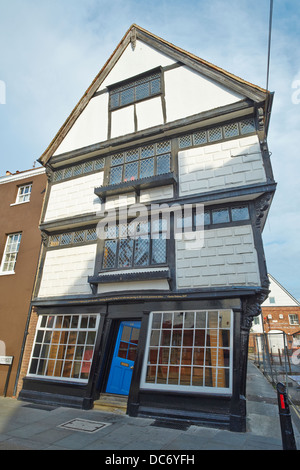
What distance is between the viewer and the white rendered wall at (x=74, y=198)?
1057 centimetres

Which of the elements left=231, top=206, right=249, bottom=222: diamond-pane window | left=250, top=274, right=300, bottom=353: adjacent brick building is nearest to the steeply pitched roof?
left=231, top=206, right=249, bottom=222: diamond-pane window

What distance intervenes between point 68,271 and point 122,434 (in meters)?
5.69

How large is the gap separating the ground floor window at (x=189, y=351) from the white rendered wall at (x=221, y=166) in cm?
375

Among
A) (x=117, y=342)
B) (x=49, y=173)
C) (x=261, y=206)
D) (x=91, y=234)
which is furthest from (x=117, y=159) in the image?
(x=117, y=342)

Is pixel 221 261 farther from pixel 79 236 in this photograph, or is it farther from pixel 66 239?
pixel 66 239

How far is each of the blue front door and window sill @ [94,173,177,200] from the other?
4.48m

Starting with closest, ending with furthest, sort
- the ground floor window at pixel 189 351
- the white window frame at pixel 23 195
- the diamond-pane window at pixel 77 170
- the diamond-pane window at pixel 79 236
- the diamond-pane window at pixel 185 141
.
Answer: the ground floor window at pixel 189 351 → the diamond-pane window at pixel 185 141 → the diamond-pane window at pixel 79 236 → the diamond-pane window at pixel 77 170 → the white window frame at pixel 23 195

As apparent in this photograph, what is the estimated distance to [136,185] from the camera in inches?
369

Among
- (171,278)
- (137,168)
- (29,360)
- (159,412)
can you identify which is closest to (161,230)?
(171,278)

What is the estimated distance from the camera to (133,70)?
37.1ft

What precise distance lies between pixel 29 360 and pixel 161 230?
6465 mm

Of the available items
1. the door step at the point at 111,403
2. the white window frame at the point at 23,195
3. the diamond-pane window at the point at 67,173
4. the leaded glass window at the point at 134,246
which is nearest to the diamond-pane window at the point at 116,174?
the leaded glass window at the point at 134,246

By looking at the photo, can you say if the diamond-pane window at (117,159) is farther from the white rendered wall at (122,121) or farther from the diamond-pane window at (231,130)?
the diamond-pane window at (231,130)

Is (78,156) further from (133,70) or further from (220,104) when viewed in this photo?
(220,104)
